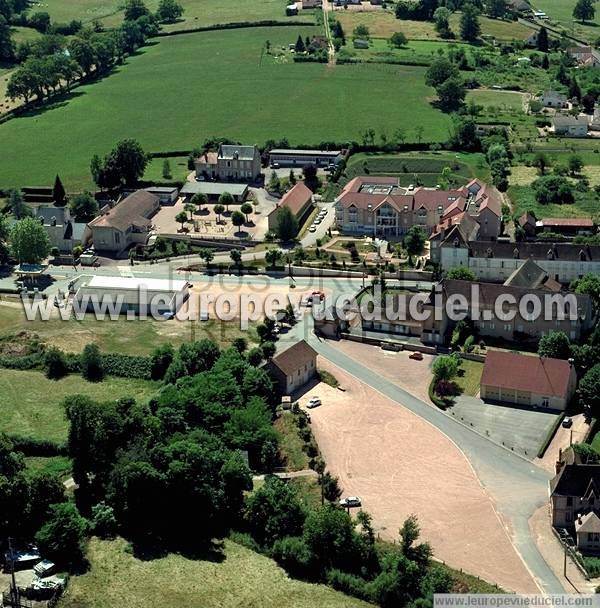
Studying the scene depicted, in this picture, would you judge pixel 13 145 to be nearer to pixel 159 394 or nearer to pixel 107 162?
pixel 107 162

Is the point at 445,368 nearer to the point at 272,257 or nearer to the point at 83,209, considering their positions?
the point at 272,257

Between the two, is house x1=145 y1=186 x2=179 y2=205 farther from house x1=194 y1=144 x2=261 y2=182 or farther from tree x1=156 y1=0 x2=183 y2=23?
tree x1=156 y1=0 x2=183 y2=23

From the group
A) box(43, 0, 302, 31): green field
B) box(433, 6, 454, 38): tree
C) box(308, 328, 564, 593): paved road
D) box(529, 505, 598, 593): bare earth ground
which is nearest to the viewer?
box(529, 505, 598, 593): bare earth ground

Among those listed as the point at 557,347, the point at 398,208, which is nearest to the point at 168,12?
the point at 398,208

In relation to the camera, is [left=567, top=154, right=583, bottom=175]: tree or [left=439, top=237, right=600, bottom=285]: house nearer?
[left=439, top=237, right=600, bottom=285]: house

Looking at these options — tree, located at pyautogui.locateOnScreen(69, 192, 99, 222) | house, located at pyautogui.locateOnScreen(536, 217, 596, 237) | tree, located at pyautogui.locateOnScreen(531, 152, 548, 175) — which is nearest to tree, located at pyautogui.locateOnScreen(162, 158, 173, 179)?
tree, located at pyautogui.locateOnScreen(69, 192, 99, 222)

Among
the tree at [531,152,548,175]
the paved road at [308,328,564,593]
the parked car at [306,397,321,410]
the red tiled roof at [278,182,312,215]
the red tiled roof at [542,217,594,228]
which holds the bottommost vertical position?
the paved road at [308,328,564,593]

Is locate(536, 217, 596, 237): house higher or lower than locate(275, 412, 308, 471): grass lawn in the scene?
higher

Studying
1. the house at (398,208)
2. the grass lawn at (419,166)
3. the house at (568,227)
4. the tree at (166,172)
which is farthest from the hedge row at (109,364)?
the grass lawn at (419,166)
